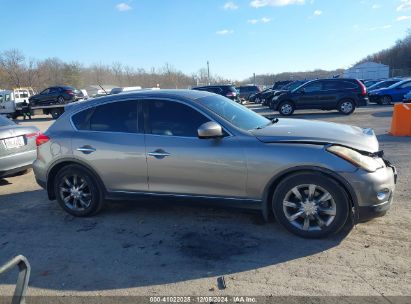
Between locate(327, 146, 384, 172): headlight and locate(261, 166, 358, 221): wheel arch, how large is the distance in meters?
0.21

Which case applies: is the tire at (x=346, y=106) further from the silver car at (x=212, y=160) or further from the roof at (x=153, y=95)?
the roof at (x=153, y=95)

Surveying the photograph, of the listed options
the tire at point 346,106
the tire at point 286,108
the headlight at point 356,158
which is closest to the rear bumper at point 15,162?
the headlight at point 356,158

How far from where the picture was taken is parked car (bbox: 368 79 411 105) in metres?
22.4

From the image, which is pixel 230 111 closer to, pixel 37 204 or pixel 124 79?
pixel 37 204

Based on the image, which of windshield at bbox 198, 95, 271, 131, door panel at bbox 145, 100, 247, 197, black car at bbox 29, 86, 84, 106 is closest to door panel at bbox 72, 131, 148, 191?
door panel at bbox 145, 100, 247, 197

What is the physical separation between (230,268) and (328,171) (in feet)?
4.73

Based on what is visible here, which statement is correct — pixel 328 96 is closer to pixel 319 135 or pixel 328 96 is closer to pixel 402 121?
pixel 402 121

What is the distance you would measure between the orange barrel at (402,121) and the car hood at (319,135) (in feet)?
22.3

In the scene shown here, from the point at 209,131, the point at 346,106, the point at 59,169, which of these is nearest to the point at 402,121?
the point at 346,106

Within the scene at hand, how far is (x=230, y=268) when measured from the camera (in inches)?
139

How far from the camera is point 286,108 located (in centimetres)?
1933

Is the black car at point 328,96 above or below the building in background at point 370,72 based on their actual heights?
below

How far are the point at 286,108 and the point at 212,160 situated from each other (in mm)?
15848

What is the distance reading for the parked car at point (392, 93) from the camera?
22.4 m
